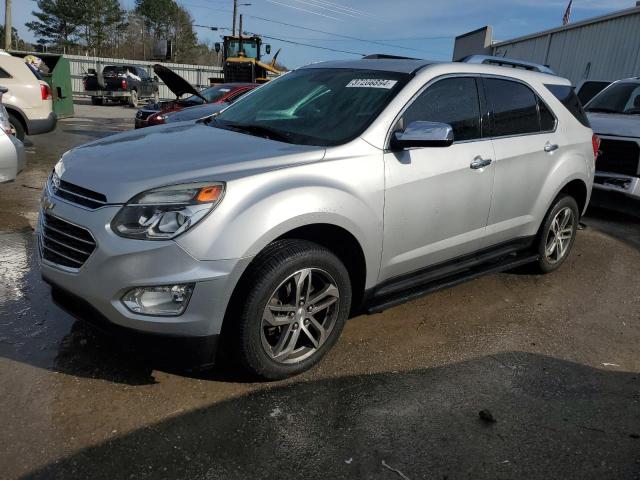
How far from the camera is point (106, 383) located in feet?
9.45

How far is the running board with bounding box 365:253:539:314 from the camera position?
335cm

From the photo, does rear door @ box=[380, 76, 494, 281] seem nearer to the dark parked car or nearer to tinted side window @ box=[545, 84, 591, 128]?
tinted side window @ box=[545, 84, 591, 128]

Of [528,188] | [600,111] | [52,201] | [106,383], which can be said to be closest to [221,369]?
[106,383]

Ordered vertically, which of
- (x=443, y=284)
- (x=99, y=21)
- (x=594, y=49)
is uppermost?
(x=99, y=21)

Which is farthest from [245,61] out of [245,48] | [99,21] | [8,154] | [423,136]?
[99,21]

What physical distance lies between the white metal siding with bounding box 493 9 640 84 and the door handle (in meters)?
12.7

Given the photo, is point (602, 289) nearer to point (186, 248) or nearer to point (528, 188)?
point (528, 188)

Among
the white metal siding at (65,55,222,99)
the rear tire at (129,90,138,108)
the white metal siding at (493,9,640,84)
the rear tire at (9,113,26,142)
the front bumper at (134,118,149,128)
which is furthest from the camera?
the white metal siding at (65,55,222,99)

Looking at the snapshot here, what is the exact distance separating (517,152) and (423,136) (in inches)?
51.1

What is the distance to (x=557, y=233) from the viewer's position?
4883 millimetres

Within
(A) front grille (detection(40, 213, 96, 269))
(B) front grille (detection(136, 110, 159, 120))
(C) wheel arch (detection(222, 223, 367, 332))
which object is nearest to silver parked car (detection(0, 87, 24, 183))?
(A) front grille (detection(40, 213, 96, 269))

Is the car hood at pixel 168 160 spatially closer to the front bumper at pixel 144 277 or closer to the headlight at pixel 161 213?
the headlight at pixel 161 213

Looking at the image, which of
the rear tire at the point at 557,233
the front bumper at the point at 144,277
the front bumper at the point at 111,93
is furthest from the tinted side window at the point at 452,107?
the front bumper at the point at 111,93

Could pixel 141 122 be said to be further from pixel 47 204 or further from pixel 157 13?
pixel 157 13
